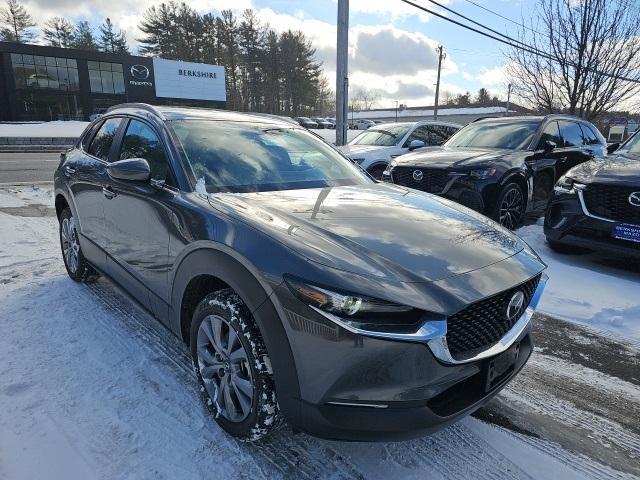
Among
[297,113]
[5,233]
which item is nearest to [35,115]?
[297,113]

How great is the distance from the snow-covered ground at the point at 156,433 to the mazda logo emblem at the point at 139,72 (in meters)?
47.7

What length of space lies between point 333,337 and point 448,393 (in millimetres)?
571

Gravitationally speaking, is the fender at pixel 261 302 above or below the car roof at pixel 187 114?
below

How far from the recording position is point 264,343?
1944 millimetres

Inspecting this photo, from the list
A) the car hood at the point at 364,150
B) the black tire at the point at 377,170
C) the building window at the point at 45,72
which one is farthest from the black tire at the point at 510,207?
the building window at the point at 45,72

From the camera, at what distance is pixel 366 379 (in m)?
1.72

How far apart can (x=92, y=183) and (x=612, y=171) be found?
5206 mm

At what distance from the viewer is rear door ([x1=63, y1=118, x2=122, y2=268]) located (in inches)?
139

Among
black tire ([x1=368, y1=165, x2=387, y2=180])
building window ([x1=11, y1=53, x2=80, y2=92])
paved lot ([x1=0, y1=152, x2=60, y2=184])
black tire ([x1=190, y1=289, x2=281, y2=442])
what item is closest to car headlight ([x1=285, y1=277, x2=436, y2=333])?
black tire ([x1=190, y1=289, x2=281, y2=442])

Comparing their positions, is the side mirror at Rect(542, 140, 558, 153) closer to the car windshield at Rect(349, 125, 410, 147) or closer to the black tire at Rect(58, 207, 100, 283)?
the car windshield at Rect(349, 125, 410, 147)

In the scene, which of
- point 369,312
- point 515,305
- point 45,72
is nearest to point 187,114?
point 369,312

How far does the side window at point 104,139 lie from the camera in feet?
12.0

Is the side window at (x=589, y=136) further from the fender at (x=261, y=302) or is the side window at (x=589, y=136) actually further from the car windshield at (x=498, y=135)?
the fender at (x=261, y=302)

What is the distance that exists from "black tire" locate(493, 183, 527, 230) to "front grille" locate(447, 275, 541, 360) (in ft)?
13.7
